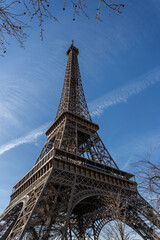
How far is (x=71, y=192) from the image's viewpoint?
1650 cm

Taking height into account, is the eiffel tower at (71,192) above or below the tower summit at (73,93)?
below

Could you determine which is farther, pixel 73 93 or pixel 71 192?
pixel 73 93

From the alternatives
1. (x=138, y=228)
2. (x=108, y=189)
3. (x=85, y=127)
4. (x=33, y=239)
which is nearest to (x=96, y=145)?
(x=85, y=127)

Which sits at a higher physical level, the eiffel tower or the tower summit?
the tower summit

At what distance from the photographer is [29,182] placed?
21.8 m

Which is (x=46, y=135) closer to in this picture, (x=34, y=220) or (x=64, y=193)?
(x=64, y=193)

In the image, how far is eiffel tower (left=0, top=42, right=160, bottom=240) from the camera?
49.8 feet

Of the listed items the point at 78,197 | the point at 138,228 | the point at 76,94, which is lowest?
the point at 138,228

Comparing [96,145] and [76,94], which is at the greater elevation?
[76,94]

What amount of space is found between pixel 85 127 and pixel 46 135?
7.26 m

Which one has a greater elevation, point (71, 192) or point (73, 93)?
point (73, 93)

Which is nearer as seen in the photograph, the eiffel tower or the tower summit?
the eiffel tower

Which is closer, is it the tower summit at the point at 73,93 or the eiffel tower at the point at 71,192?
the eiffel tower at the point at 71,192

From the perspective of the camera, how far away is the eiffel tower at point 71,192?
15.2 meters
